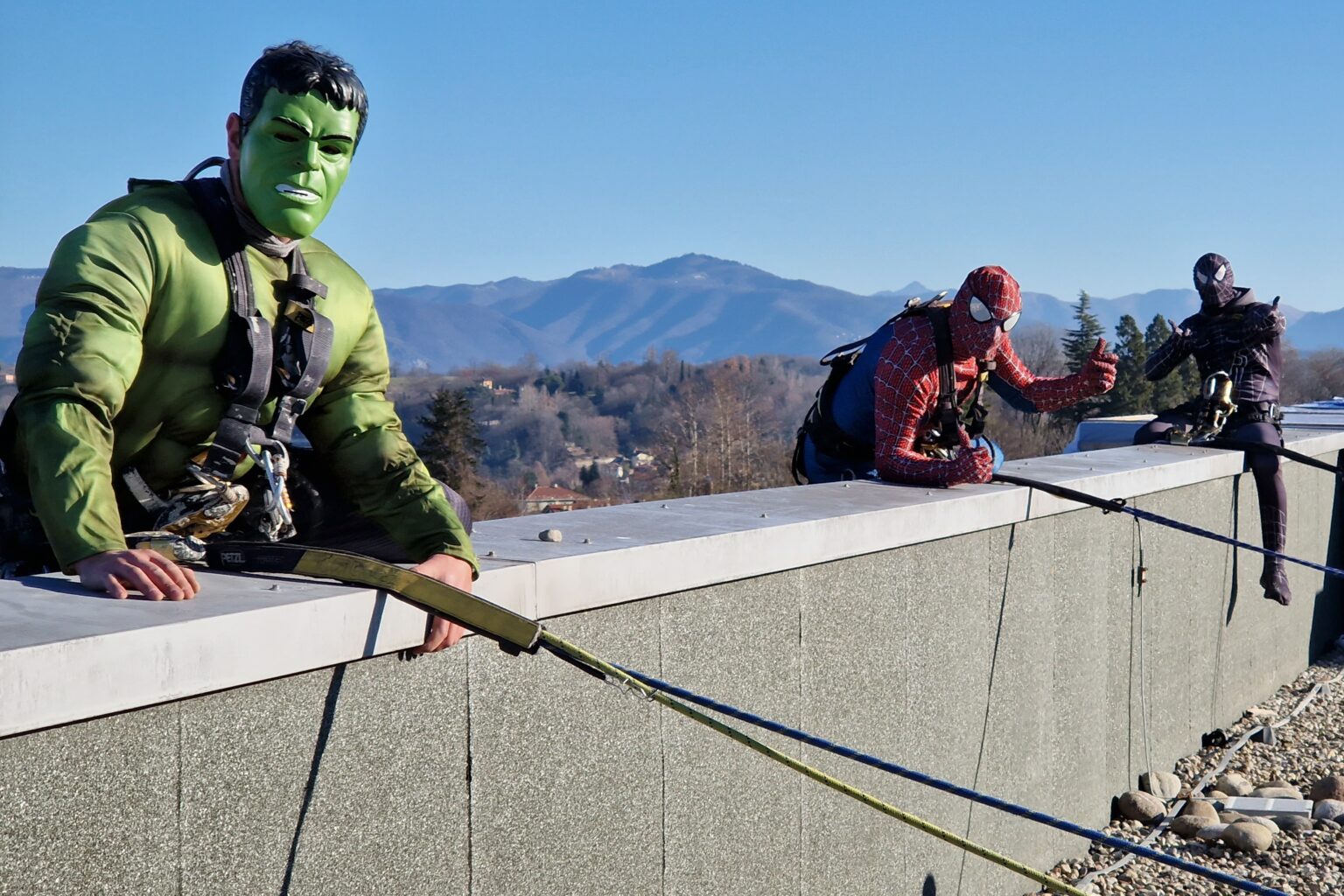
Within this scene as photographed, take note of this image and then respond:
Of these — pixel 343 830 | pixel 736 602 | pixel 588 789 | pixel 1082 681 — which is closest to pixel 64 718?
pixel 343 830

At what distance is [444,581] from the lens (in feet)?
10.5

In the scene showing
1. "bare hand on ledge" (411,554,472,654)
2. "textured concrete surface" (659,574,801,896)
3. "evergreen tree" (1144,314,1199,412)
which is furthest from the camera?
"evergreen tree" (1144,314,1199,412)

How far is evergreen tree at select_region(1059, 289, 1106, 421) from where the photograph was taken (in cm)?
4105

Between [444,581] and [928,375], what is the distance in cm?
370

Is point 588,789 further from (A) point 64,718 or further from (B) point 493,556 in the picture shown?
(A) point 64,718

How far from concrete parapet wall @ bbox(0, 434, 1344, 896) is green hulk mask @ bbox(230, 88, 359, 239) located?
0.83 m

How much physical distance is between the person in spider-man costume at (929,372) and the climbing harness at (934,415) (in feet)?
0.09

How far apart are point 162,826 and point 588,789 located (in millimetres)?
1347

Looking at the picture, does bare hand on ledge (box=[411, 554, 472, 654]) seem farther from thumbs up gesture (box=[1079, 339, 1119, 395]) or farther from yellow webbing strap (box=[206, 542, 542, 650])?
thumbs up gesture (box=[1079, 339, 1119, 395])

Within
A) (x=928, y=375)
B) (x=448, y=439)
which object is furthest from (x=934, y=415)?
(x=448, y=439)

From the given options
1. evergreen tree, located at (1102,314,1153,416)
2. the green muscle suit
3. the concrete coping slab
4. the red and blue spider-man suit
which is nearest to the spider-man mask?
the red and blue spider-man suit

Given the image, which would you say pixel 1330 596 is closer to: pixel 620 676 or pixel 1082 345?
pixel 620 676

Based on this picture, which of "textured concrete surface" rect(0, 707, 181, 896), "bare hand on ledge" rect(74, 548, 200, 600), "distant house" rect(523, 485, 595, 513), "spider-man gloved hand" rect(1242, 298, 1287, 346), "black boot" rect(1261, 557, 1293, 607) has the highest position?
"spider-man gloved hand" rect(1242, 298, 1287, 346)

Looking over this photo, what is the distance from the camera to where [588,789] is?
385cm
